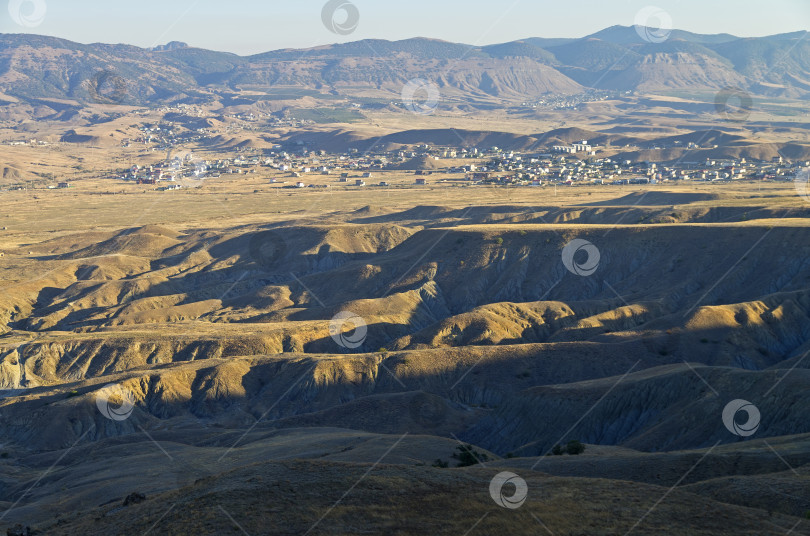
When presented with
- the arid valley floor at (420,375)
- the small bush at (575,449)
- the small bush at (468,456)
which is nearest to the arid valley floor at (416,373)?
the arid valley floor at (420,375)

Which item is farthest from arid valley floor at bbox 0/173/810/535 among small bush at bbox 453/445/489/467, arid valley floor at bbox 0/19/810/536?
small bush at bbox 453/445/489/467

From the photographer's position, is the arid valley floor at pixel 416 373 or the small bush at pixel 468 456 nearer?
the arid valley floor at pixel 416 373

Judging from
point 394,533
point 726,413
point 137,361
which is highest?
point 394,533

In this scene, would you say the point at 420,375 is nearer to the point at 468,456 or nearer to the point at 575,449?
the point at 468,456

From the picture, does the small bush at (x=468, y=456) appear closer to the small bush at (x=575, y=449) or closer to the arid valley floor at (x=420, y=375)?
the arid valley floor at (x=420, y=375)

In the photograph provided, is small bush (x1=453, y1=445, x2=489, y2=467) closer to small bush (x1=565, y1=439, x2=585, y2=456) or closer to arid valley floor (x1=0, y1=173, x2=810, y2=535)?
arid valley floor (x1=0, y1=173, x2=810, y2=535)

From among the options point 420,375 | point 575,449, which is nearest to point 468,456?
point 575,449

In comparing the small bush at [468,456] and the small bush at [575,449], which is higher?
the small bush at [575,449]

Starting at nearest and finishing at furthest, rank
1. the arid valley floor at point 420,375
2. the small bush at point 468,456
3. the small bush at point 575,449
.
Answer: the arid valley floor at point 420,375
the small bush at point 468,456
the small bush at point 575,449

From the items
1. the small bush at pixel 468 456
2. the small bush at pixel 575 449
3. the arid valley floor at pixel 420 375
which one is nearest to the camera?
the arid valley floor at pixel 420 375

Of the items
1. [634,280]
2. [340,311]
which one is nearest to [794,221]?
[634,280]

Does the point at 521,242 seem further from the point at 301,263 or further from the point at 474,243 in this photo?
the point at 301,263
